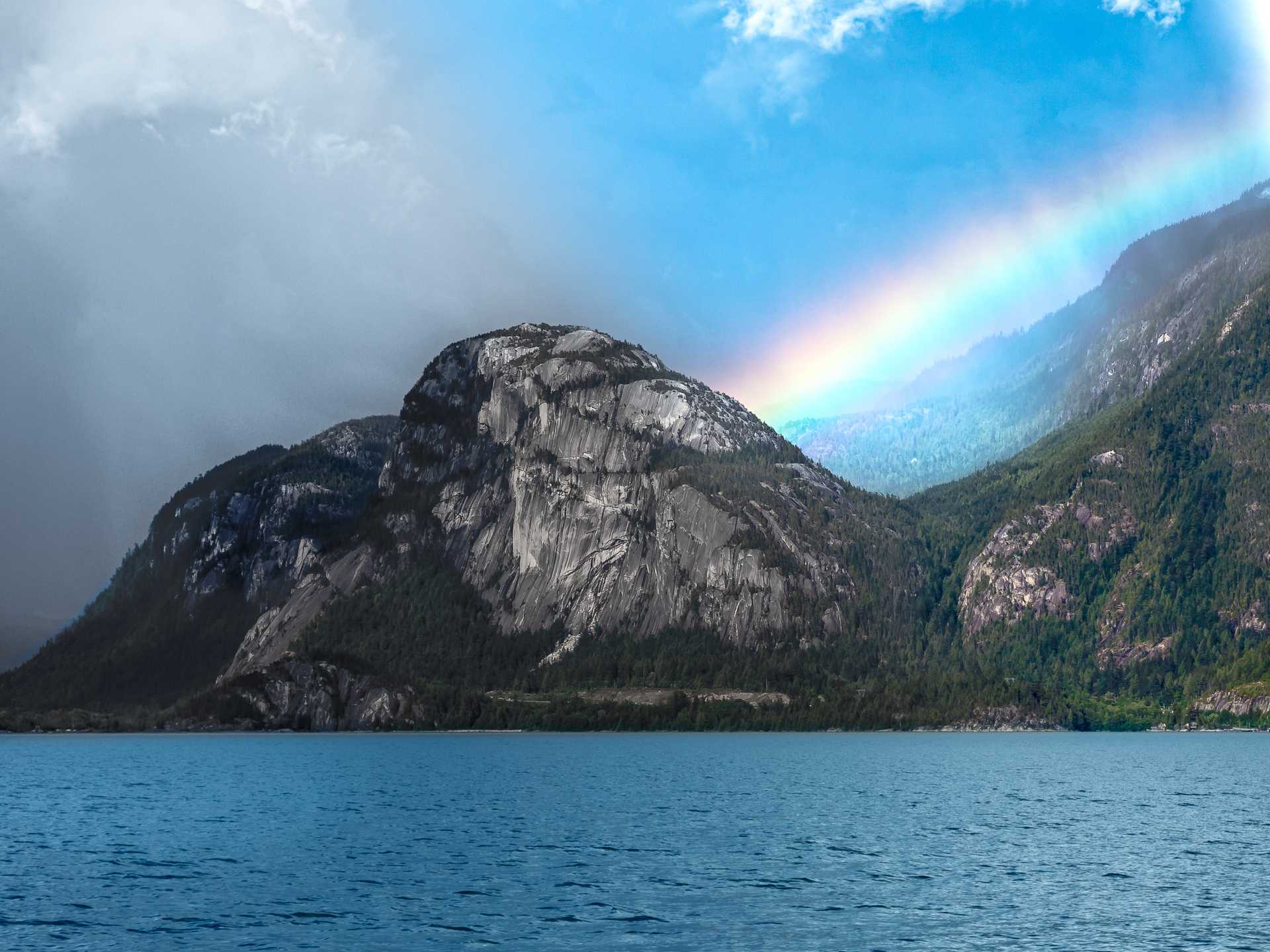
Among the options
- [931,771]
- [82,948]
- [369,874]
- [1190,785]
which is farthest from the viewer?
[931,771]

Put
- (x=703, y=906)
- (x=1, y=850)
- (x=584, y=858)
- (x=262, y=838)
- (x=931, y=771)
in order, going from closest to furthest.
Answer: (x=703, y=906), (x=584, y=858), (x=1, y=850), (x=262, y=838), (x=931, y=771)

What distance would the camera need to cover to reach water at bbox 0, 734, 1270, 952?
64875mm

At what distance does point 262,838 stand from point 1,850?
18.7 meters

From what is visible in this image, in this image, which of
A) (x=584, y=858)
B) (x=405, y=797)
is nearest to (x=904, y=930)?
(x=584, y=858)

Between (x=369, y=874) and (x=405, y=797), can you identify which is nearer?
(x=369, y=874)

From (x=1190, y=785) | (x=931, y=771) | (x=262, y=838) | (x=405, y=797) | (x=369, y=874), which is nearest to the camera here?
(x=369, y=874)

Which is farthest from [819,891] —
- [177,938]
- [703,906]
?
[177,938]

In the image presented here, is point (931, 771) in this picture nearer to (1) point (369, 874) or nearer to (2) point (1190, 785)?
(2) point (1190, 785)

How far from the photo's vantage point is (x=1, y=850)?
98312 mm

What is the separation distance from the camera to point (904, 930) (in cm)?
6438

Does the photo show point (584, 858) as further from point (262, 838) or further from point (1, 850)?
point (1, 850)

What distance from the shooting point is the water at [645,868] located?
64.9 m

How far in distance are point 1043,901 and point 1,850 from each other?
73416 millimetres

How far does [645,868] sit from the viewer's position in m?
85.7
